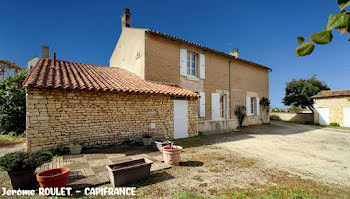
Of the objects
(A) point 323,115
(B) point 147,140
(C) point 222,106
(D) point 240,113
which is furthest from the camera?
(A) point 323,115

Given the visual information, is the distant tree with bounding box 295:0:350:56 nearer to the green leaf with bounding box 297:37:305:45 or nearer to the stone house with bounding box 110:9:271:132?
the green leaf with bounding box 297:37:305:45

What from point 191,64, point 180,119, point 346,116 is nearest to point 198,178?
point 180,119

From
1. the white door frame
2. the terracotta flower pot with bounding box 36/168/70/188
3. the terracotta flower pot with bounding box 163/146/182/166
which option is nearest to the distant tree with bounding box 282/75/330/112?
the white door frame

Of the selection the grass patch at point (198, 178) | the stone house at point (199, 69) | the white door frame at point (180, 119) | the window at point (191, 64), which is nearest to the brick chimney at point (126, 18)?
the stone house at point (199, 69)

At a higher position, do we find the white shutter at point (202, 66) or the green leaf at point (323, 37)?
the white shutter at point (202, 66)

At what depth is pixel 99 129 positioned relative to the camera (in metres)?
6.45

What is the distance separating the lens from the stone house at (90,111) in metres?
5.49

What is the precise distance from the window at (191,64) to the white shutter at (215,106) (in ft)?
6.87

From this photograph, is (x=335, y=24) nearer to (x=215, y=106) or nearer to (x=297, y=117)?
(x=215, y=106)

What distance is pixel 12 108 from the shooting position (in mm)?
9125

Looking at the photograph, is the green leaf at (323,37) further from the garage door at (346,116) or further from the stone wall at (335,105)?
the garage door at (346,116)

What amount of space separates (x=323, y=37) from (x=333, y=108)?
19986mm

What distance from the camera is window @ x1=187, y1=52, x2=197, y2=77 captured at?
36.2 ft

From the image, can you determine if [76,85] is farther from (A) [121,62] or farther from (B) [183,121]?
(A) [121,62]
